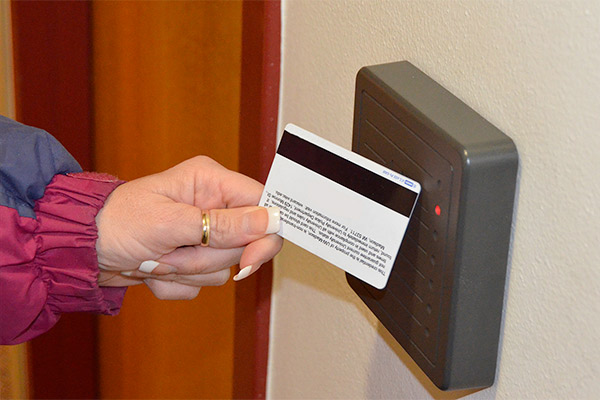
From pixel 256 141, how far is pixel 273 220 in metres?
0.31

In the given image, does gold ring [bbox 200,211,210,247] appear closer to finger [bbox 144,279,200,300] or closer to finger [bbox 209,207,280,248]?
finger [bbox 209,207,280,248]

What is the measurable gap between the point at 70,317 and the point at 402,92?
71 cm

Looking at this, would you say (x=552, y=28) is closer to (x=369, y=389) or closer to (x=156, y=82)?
(x=369, y=389)

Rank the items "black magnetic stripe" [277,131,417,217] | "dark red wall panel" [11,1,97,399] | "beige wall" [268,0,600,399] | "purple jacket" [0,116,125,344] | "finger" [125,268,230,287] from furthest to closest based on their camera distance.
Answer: "dark red wall panel" [11,1,97,399]
"finger" [125,268,230,287]
"purple jacket" [0,116,125,344]
"black magnetic stripe" [277,131,417,217]
"beige wall" [268,0,600,399]

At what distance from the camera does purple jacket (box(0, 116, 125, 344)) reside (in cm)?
64

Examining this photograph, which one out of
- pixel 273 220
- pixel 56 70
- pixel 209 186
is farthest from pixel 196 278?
pixel 56 70

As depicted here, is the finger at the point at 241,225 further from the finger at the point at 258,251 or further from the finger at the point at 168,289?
the finger at the point at 168,289

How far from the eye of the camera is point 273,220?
0.59 metres

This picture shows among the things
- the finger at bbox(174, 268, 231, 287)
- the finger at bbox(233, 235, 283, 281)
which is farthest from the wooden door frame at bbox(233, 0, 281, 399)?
the finger at bbox(233, 235, 283, 281)

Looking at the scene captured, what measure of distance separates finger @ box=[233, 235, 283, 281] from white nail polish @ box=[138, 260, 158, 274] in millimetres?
107

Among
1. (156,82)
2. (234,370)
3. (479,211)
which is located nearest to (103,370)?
(234,370)

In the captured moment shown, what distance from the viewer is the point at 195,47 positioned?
89 cm

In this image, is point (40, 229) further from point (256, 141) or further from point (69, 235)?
point (256, 141)

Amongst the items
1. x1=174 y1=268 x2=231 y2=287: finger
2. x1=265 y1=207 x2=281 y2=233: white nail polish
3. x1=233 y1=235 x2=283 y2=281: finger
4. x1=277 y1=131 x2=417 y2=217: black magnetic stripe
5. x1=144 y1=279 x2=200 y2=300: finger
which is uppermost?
x1=277 y1=131 x2=417 y2=217: black magnetic stripe
